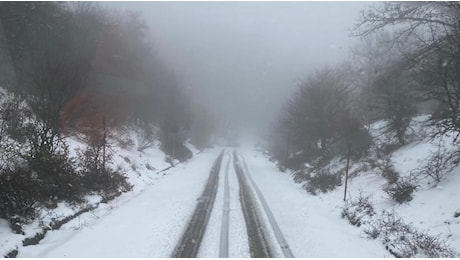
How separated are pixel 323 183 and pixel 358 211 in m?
7.28

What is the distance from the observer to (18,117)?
56.8 feet

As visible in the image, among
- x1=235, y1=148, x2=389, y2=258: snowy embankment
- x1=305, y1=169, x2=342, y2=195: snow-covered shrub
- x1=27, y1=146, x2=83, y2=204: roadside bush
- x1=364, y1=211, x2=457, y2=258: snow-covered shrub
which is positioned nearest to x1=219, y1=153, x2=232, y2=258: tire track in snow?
x1=235, y1=148, x2=389, y2=258: snowy embankment

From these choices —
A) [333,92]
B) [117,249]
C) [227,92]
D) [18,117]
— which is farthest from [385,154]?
[227,92]

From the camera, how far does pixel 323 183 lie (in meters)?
22.3

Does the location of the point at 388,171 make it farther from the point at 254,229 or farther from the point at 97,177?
the point at 97,177

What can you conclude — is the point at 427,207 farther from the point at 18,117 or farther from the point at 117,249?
the point at 18,117

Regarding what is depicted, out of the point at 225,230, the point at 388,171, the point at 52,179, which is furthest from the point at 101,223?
the point at 388,171

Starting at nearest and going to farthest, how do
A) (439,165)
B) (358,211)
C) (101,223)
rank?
(101,223), (439,165), (358,211)

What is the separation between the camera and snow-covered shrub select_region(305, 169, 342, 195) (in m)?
21.5

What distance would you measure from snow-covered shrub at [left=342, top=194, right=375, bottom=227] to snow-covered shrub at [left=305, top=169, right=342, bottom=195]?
14.9 ft

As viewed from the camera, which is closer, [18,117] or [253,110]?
[18,117]

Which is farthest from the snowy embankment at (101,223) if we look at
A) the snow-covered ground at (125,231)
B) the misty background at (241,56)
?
the misty background at (241,56)

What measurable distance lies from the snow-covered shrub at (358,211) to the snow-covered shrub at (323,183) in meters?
4.55

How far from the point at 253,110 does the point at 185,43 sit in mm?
53168
